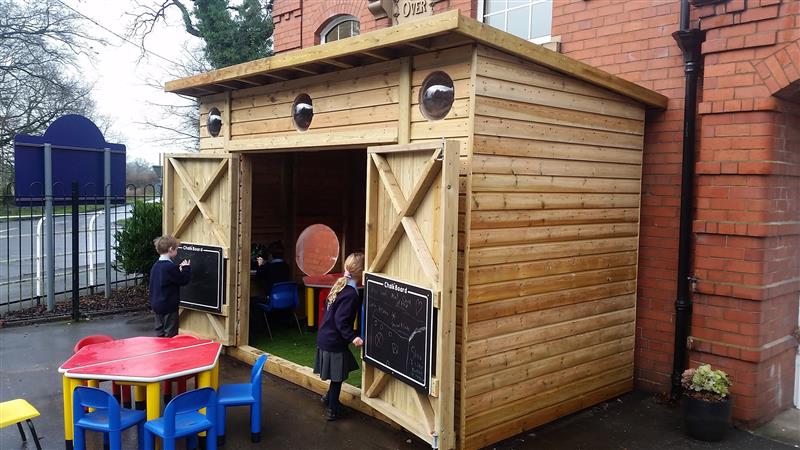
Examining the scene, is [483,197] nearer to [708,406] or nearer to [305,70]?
[305,70]

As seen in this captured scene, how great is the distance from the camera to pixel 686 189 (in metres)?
6.36

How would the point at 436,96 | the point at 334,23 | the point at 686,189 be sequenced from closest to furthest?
the point at 436,96
the point at 686,189
the point at 334,23

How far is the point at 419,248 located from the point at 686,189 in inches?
130

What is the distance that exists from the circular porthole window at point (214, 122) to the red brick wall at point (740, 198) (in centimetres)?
564

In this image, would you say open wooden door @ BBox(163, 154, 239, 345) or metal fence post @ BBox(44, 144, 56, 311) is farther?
metal fence post @ BBox(44, 144, 56, 311)

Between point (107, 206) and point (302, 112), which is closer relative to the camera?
point (302, 112)

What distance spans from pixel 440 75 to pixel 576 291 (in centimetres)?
262

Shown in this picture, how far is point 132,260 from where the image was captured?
10578 millimetres

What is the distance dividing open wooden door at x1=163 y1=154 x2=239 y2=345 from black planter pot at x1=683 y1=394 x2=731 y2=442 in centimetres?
544

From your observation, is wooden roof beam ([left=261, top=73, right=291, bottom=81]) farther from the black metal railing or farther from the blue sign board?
the blue sign board

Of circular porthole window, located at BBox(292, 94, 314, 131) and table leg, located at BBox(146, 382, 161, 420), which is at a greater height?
circular porthole window, located at BBox(292, 94, 314, 131)

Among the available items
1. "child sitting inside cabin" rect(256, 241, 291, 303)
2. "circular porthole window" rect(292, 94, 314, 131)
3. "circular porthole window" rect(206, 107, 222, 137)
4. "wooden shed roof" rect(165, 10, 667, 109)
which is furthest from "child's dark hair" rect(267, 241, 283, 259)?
"circular porthole window" rect(292, 94, 314, 131)

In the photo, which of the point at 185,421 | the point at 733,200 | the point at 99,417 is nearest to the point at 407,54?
the point at 733,200

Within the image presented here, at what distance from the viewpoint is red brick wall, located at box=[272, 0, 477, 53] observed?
1098 cm
